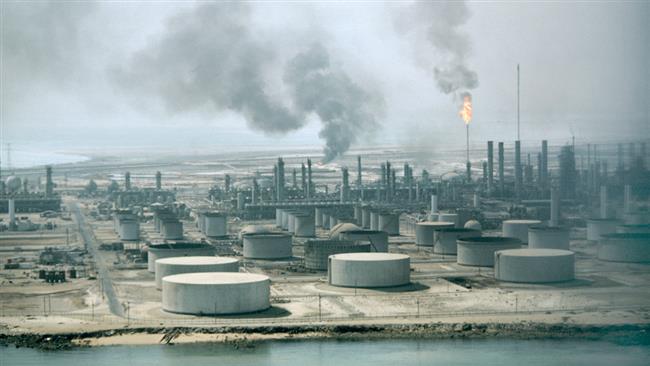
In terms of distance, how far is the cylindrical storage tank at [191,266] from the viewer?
44781mm

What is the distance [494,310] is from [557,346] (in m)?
4.87

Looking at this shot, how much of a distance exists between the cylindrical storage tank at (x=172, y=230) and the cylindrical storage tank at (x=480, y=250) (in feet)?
66.3

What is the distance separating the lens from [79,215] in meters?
88.6

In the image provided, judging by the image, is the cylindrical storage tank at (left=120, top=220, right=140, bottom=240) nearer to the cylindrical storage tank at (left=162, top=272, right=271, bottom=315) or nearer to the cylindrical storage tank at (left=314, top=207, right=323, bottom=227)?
the cylindrical storage tank at (left=314, top=207, right=323, bottom=227)

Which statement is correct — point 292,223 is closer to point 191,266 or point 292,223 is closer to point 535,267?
point 535,267

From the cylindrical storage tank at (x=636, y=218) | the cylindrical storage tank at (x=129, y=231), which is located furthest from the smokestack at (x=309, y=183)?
the cylindrical storage tank at (x=636, y=218)

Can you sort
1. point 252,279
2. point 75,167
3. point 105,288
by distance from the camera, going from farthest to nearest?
point 75,167, point 105,288, point 252,279

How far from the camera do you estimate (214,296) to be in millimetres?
39281

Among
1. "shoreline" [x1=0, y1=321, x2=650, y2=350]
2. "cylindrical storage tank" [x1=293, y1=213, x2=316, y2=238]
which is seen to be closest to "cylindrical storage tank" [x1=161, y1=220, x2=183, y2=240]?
"cylindrical storage tank" [x1=293, y1=213, x2=316, y2=238]

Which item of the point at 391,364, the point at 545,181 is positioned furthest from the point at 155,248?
the point at 545,181

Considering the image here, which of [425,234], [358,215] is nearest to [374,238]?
[425,234]

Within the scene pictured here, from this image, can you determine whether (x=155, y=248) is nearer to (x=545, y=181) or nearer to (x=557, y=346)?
(x=557, y=346)

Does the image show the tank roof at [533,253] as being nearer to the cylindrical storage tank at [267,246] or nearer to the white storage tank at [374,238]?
the white storage tank at [374,238]

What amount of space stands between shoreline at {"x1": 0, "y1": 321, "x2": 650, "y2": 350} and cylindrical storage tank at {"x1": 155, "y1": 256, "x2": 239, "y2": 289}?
780 centimetres
